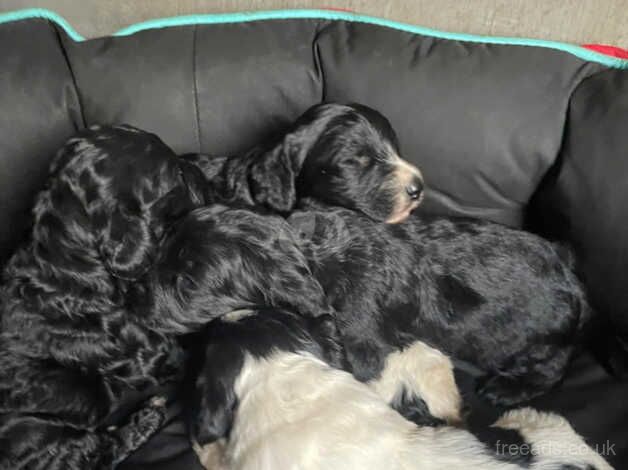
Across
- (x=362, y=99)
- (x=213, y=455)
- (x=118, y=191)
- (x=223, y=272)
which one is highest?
(x=362, y=99)

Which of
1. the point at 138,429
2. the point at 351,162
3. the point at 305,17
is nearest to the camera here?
the point at 138,429

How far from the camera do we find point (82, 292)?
1893 millimetres

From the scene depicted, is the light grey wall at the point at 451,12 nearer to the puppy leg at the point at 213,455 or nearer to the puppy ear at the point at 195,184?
the puppy ear at the point at 195,184

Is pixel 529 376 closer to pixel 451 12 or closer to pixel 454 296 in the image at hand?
pixel 454 296

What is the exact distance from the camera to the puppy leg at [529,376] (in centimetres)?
202

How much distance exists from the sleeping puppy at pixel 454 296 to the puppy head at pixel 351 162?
0.14 m

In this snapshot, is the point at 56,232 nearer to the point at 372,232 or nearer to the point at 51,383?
the point at 51,383

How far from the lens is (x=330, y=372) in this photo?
5.20ft

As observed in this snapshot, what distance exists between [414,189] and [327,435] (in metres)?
1.02

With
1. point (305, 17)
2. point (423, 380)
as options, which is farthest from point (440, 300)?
point (305, 17)

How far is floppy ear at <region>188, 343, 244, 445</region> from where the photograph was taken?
59.2 inches

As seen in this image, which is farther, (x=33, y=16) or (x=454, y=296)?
(x=33, y=16)

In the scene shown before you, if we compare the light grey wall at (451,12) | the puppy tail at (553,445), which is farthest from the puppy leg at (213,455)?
the light grey wall at (451,12)

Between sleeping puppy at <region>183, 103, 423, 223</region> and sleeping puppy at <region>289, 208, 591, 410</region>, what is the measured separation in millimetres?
153
